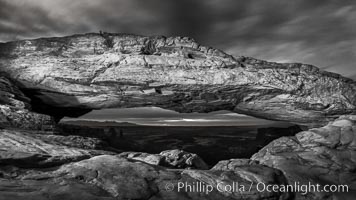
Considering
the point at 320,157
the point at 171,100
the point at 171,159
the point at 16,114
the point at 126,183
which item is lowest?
the point at 126,183

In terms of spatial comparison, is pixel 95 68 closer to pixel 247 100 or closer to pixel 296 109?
pixel 247 100

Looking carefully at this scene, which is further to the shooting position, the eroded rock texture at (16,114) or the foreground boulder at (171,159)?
the eroded rock texture at (16,114)

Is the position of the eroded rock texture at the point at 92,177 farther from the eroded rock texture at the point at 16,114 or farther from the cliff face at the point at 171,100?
the eroded rock texture at the point at 16,114

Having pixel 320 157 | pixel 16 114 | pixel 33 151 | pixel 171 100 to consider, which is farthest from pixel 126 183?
pixel 320 157

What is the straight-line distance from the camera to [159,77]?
18.9m

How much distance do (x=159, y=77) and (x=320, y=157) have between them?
1284 centimetres

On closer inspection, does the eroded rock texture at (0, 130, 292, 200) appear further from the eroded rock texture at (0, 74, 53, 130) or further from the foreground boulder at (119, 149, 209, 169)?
the eroded rock texture at (0, 74, 53, 130)

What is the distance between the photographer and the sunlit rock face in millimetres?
19078

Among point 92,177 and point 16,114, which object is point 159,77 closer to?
point 92,177

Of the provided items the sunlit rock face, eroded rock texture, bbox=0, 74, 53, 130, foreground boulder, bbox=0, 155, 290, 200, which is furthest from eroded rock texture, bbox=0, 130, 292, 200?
the sunlit rock face

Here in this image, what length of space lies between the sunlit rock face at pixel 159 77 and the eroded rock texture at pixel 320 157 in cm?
306

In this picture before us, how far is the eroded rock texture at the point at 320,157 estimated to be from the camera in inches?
577

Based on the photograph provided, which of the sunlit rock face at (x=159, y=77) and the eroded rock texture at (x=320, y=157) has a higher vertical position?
the sunlit rock face at (x=159, y=77)

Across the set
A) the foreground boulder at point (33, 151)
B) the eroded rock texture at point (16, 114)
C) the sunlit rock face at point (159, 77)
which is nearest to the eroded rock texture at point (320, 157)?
the sunlit rock face at point (159, 77)
